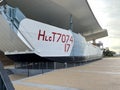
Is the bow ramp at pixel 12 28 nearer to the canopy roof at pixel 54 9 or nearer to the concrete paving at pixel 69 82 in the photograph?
the canopy roof at pixel 54 9

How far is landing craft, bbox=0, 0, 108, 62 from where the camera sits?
11578 mm

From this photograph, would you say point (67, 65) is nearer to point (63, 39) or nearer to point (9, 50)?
point (63, 39)

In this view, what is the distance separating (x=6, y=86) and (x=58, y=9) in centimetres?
1499

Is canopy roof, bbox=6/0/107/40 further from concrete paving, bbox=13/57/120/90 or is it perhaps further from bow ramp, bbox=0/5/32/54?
concrete paving, bbox=13/57/120/90

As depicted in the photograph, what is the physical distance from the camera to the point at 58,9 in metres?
16.7

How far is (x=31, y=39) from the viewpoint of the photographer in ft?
39.0

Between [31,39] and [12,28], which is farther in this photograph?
[31,39]

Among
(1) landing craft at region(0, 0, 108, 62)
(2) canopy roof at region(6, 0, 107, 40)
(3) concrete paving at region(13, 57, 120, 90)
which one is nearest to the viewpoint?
(3) concrete paving at region(13, 57, 120, 90)

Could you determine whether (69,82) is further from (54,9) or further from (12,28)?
(54,9)

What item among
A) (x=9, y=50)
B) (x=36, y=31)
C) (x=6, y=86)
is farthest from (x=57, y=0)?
(x=6, y=86)

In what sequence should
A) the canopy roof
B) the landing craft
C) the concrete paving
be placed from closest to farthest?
the concrete paving < the landing craft < the canopy roof

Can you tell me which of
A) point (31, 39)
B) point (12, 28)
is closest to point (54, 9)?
point (31, 39)

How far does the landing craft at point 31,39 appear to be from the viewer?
1158cm

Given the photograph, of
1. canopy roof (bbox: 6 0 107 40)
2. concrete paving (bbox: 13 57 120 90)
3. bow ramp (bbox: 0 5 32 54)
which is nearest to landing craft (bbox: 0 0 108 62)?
bow ramp (bbox: 0 5 32 54)
